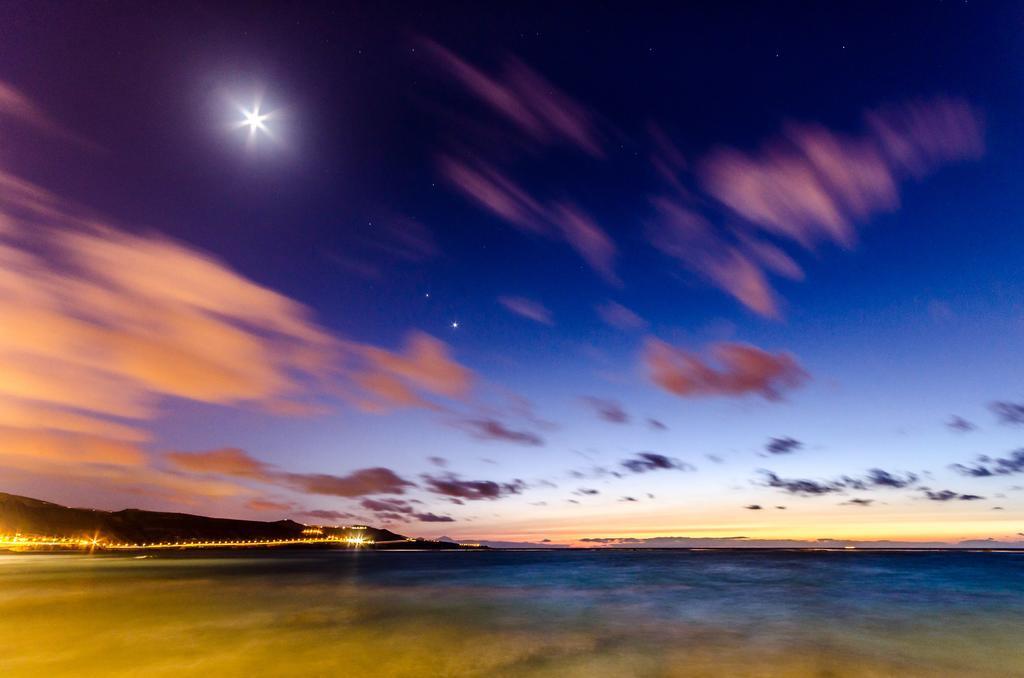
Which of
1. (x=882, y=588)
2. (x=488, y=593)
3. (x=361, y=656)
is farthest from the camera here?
(x=882, y=588)

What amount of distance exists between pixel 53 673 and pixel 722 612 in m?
31.3

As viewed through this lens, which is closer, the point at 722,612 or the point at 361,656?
the point at 361,656

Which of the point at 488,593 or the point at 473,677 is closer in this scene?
the point at 473,677

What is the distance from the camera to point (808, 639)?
23.6 m

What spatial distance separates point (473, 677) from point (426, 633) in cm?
876

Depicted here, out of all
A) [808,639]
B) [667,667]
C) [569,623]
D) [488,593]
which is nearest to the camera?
[667,667]

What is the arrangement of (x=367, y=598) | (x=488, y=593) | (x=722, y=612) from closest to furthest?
1. (x=722, y=612)
2. (x=367, y=598)
3. (x=488, y=593)

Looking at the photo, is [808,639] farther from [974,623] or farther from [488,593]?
[488,593]

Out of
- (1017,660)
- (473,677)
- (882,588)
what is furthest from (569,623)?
(882,588)

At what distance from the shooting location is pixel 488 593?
1828 inches

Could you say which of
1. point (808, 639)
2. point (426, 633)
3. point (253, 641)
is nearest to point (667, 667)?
point (808, 639)

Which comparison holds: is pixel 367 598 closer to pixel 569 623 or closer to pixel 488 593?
pixel 488 593

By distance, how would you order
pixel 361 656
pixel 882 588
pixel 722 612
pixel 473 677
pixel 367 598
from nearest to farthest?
pixel 473 677, pixel 361 656, pixel 722 612, pixel 367 598, pixel 882 588

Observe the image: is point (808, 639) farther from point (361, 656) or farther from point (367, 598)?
point (367, 598)
